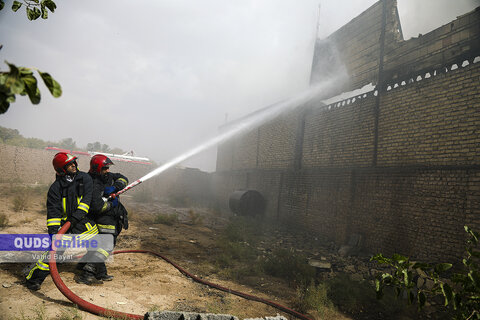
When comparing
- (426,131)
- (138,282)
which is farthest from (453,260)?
(138,282)

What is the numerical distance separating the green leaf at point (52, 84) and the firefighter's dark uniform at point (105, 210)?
328cm

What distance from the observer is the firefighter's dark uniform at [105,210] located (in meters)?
3.76

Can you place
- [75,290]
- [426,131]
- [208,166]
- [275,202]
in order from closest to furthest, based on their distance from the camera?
[75,290]
[426,131]
[275,202]
[208,166]

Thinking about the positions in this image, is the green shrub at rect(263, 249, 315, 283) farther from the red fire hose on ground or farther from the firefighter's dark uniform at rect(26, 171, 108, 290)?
the firefighter's dark uniform at rect(26, 171, 108, 290)

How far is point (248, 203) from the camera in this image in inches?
439

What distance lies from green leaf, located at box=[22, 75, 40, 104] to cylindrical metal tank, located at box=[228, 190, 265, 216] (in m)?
10.3

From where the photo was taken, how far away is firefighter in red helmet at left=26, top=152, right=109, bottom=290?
10.6 ft

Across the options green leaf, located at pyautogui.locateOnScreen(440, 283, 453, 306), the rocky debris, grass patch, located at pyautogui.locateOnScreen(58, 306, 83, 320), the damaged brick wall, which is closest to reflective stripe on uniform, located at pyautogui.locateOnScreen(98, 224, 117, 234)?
grass patch, located at pyautogui.locateOnScreen(58, 306, 83, 320)

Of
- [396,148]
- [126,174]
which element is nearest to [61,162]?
[396,148]

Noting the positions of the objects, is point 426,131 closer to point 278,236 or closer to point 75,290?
point 278,236

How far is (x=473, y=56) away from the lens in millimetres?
5395

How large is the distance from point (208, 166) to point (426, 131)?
198ft

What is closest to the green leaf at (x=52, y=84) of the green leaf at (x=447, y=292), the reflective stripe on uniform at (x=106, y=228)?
the green leaf at (x=447, y=292)

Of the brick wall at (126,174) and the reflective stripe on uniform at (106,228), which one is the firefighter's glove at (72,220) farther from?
the brick wall at (126,174)
